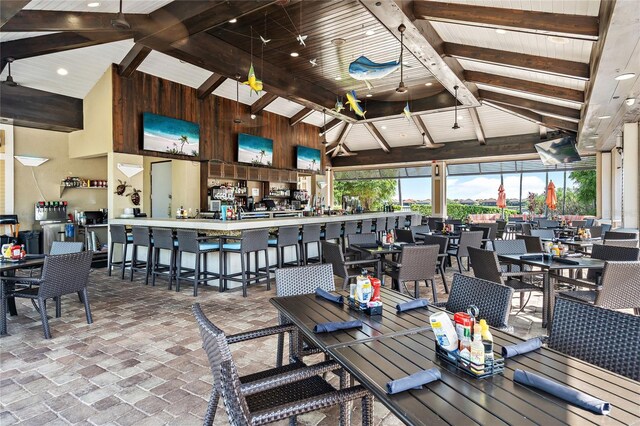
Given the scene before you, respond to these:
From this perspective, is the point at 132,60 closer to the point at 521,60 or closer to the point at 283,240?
the point at 283,240

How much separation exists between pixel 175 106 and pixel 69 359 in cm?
704

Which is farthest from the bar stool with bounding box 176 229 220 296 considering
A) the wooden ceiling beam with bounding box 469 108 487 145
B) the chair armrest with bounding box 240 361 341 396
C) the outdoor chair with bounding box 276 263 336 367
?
the wooden ceiling beam with bounding box 469 108 487 145

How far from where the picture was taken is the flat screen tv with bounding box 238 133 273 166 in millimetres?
10617

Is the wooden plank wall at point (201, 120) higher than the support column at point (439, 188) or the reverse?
higher

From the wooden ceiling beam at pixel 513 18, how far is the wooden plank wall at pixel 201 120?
20.7ft

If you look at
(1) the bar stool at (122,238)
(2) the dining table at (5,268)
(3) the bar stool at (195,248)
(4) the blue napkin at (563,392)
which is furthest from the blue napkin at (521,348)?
(1) the bar stool at (122,238)

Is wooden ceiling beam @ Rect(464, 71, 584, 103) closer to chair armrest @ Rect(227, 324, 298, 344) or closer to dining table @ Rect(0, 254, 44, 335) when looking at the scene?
chair armrest @ Rect(227, 324, 298, 344)

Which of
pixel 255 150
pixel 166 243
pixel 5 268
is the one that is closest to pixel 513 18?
pixel 166 243

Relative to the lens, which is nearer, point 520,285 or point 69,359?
point 69,359

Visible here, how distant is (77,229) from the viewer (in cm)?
835

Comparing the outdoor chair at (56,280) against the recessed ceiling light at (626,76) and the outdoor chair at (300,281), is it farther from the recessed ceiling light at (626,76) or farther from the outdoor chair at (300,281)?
the recessed ceiling light at (626,76)

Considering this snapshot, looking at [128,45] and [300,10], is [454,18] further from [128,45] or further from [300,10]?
[128,45]

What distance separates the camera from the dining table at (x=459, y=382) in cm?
112

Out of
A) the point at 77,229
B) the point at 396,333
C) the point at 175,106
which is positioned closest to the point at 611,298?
the point at 396,333
